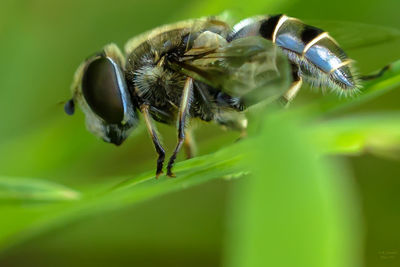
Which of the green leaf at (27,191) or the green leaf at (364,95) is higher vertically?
the green leaf at (364,95)

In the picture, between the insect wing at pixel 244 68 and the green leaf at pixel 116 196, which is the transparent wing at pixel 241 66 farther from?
the green leaf at pixel 116 196

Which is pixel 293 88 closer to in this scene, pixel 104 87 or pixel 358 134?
pixel 358 134

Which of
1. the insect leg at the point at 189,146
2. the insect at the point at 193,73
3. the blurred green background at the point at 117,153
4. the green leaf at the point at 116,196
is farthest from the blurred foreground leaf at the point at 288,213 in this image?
the insect leg at the point at 189,146

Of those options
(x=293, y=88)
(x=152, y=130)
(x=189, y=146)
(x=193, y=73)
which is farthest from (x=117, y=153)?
(x=293, y=88)

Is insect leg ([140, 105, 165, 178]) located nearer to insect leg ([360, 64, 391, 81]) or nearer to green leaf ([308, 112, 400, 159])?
green leaf ([308, 112, 400, 159])

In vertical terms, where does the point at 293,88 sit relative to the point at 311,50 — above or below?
below

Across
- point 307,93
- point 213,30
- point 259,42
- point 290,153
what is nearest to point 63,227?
point 213,30
